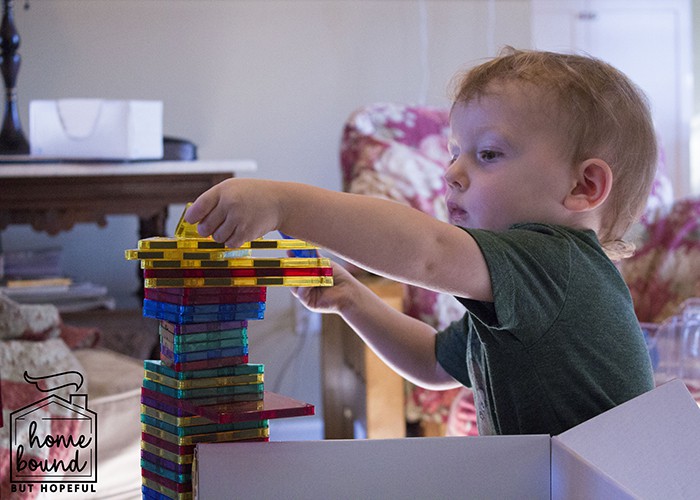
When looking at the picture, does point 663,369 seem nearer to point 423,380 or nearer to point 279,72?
point 423,380

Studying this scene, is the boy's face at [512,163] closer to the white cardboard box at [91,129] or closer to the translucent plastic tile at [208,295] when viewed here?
the translucent plastic tile at [208,295]

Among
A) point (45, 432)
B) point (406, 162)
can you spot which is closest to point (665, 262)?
point (406, 162)

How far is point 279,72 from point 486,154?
1.96 metres

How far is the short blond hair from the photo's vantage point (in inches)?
32.8

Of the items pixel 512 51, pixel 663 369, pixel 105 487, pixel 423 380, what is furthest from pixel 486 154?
pixel 663 369

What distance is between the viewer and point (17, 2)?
99.0 inches

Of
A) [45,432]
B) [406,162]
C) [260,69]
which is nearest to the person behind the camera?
[45,432]

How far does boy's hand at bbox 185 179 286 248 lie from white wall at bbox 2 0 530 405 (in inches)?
79.6

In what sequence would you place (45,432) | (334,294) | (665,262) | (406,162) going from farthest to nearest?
(406,162)
(665,262)
(45,432)
(334,294)

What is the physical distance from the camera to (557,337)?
2.53 ft

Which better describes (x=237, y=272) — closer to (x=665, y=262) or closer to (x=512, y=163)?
(x=512, y=163)

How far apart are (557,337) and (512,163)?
0.17 metres

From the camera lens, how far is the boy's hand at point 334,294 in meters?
0.88

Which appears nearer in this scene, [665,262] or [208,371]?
[208,371]
